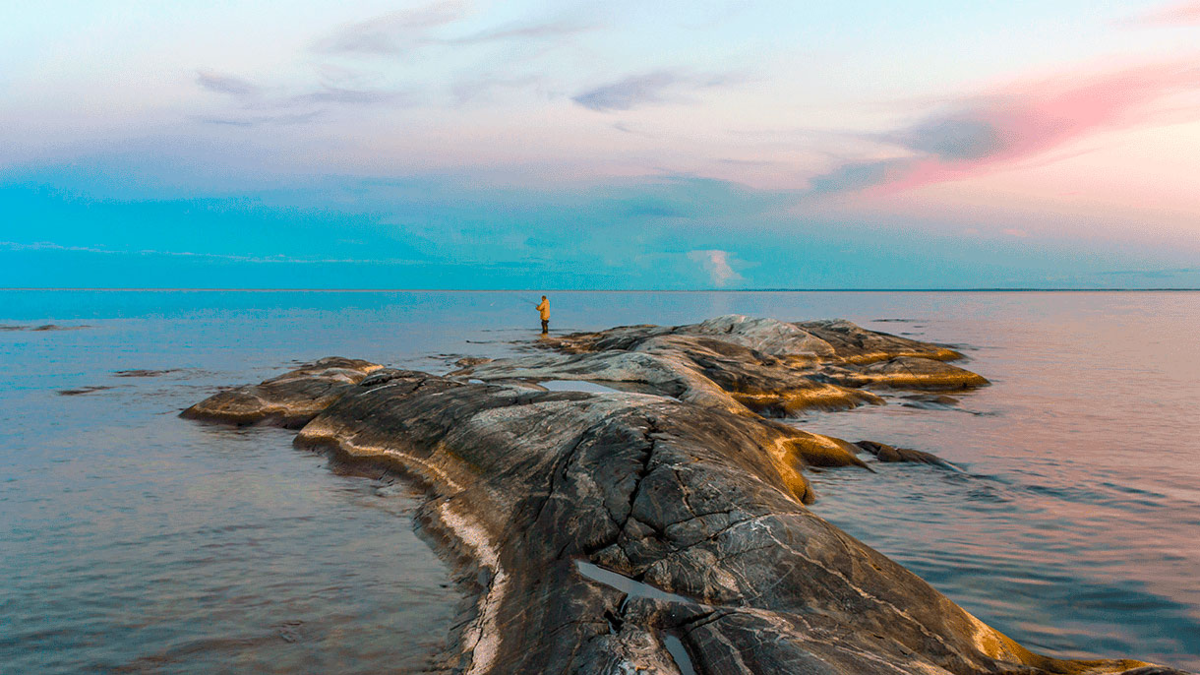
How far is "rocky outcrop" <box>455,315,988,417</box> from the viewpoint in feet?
48.9

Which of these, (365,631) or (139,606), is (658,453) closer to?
(365,631)

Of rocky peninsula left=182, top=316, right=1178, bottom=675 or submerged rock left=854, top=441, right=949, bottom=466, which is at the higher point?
rocky peninsula left=182, top=316, right=1178, bottom=675

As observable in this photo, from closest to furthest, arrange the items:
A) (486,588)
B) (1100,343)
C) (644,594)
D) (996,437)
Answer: (644,594)
(486,588)
(996,437)
(1100,343)

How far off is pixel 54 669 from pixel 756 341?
2443 cm

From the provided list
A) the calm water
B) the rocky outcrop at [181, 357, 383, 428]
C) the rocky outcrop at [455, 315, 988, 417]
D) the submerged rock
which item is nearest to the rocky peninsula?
the submerged rock

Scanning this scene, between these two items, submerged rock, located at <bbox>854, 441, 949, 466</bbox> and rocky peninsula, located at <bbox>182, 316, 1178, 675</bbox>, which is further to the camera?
submerged rock, located at <bbox>854, 441, 949, 466</bbox>

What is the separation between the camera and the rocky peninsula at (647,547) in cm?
429

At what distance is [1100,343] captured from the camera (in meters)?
38.8

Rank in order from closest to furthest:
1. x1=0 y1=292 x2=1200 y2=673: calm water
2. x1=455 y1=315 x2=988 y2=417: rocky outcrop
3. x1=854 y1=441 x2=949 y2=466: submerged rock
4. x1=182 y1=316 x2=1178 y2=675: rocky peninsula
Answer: x1=182 y1=316 x2=1178 y2=675: rocky peninsula
x1=0 y1=292 x2=1200 y2=673: calm water
x1=854 y1=441 x2=949 y2=466: submerged rock
x1=455 y1=315 x2=988 y2=417: rocky outcrop

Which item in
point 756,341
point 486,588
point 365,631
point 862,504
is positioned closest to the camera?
point 365,631

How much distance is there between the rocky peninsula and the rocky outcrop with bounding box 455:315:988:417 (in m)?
3.89

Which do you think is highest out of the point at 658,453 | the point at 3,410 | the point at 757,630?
the point at 658,453

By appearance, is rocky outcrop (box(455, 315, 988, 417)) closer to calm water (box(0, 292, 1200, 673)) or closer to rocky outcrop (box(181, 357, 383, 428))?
calm water (box(0, 292, 1200, 673))

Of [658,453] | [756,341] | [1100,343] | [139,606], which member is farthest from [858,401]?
[1100,343]
